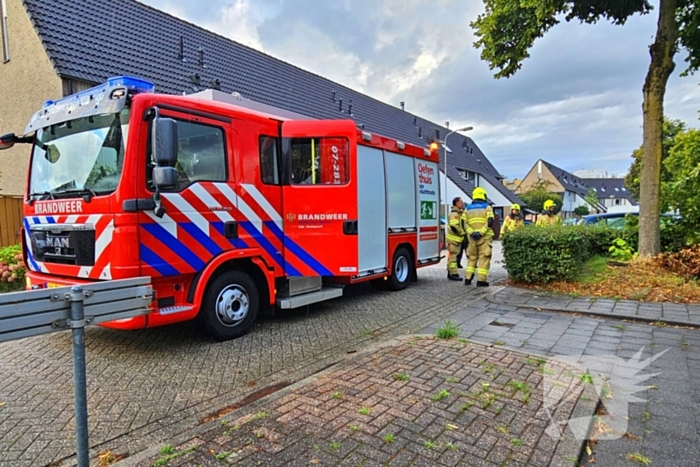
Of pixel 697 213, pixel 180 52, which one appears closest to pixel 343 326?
pixel 697 213

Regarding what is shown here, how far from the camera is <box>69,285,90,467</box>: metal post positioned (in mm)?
1941

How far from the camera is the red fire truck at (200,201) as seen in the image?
4098 millimetres

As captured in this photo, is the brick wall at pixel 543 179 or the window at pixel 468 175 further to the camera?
the brick wall at pixel 543 179

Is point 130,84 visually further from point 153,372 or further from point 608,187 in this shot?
point 608,187

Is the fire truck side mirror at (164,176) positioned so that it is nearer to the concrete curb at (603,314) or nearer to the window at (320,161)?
the window at (320,161)

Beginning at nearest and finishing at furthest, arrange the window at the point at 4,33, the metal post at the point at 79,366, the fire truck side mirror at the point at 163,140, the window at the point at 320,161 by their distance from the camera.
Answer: the metal post at the point at 79,366 < the fire truck side mirror at the point at 163,140 < the window at the point at 320,161 < the window at the point at 4,33

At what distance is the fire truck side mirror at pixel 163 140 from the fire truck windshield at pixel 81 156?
488mm

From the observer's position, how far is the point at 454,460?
2.48m

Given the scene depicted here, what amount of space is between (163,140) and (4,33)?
40.8 ft

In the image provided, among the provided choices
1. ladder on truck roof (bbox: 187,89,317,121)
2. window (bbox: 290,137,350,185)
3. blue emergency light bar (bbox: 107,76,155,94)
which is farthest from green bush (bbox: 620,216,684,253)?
blue emergency light bar (bbox: 107,76,155,94)

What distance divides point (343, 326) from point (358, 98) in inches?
822

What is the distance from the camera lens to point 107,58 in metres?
10.8

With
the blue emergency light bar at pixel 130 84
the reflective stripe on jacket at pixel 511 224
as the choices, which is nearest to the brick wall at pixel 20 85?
the blue emergency light bar at pixel 130 84

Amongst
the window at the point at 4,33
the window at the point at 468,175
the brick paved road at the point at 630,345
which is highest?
the window at the point at 4,33
